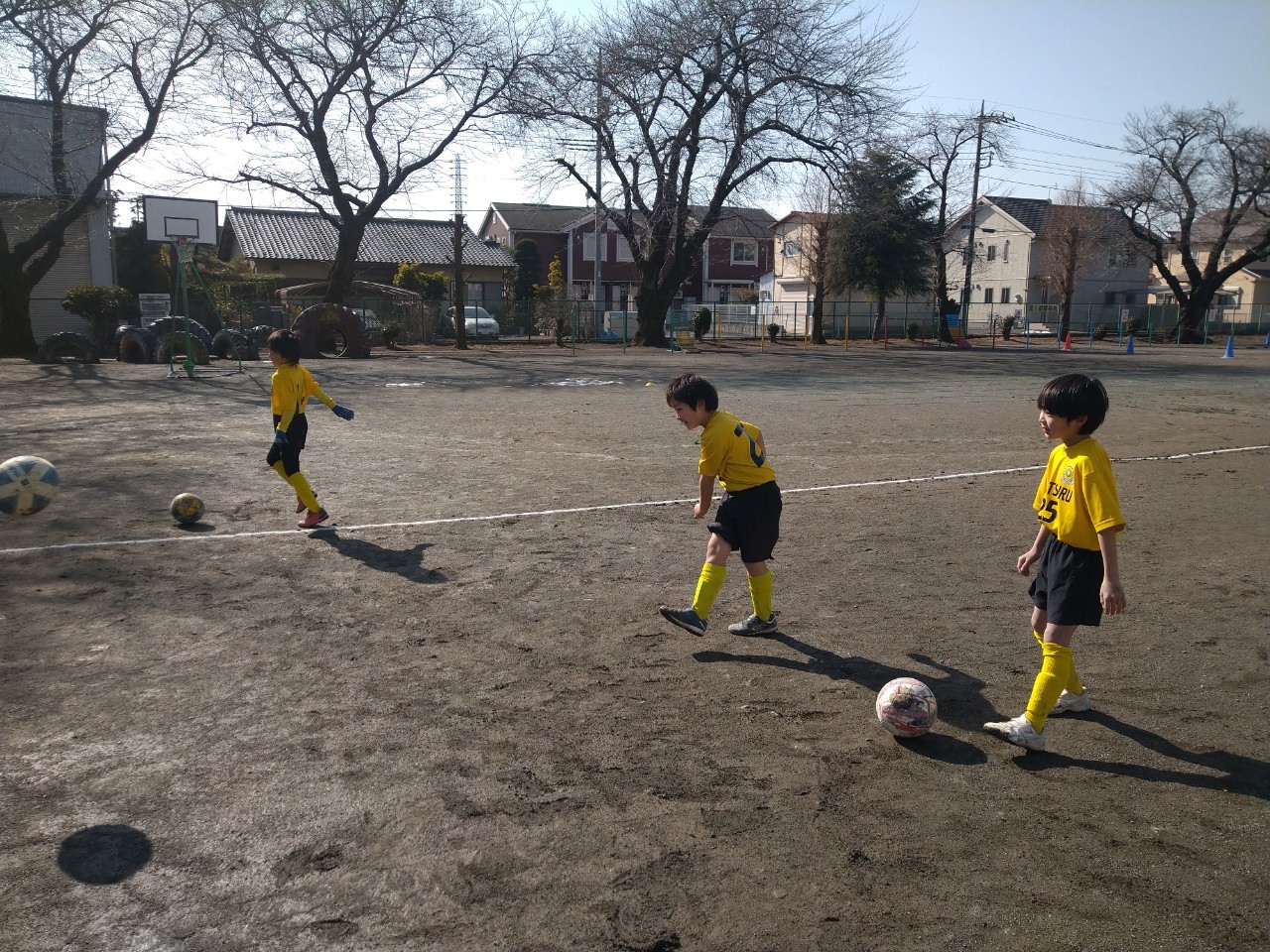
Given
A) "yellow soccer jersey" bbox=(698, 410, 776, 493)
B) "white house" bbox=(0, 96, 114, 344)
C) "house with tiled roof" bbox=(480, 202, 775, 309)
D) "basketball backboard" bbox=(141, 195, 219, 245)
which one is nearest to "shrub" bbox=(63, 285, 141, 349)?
"white house" bbox=(0, 96, 114, 344)

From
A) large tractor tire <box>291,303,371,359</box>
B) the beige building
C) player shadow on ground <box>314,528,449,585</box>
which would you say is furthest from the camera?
the beige building

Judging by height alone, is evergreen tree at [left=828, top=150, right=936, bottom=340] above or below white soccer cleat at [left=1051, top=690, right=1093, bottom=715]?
above

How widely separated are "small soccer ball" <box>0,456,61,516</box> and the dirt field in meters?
0.32

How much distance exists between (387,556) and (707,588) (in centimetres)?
258

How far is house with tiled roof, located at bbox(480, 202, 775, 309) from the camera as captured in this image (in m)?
57.1

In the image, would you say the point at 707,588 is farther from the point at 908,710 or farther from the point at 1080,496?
the point at 1080,496

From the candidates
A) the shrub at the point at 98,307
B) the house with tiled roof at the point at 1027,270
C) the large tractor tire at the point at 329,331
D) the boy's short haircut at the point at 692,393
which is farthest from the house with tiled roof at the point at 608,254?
the boy's short haircut at the point at 692,393

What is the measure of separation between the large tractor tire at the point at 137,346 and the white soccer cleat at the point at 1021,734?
2484cm

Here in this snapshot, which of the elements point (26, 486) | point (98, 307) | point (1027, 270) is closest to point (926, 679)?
point (26, 486)

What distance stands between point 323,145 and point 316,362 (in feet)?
35.1

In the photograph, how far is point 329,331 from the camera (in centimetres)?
2841

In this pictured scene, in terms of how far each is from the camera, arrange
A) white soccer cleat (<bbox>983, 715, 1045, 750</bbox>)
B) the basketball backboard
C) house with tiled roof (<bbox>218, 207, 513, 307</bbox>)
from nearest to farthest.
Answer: white soccer cleat (<bbox>983, 715, 1045, 750</bbox>) < the basketball backboard < house with tiled roof (<bbox>218, 207, 513, 307</bbox>)

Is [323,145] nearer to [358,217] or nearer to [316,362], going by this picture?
[358,217]

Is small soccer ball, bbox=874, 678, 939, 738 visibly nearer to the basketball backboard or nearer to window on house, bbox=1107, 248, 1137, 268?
the basketball backboard
